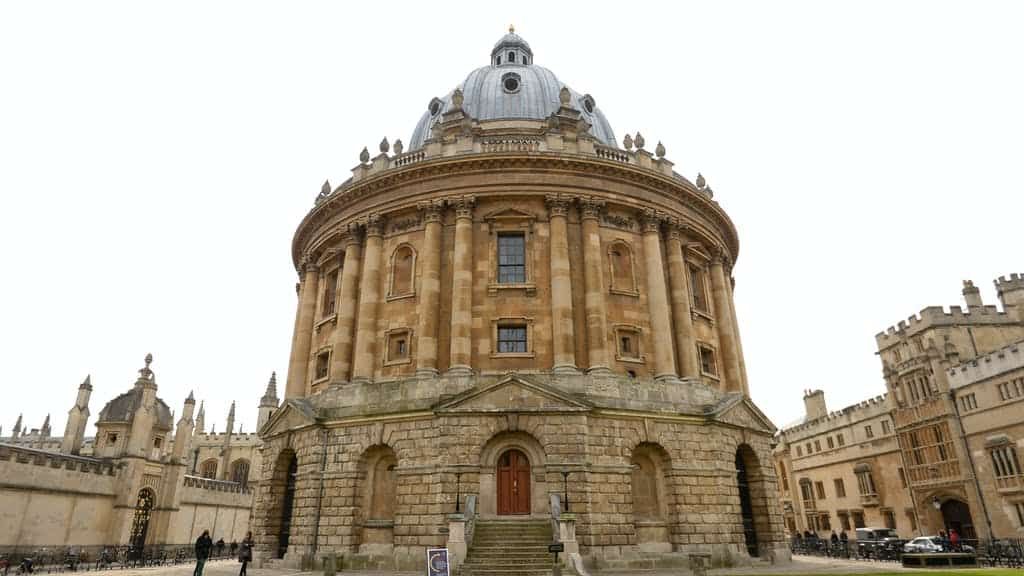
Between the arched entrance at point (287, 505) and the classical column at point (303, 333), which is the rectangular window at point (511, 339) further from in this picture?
the classical column at point (303, 333)

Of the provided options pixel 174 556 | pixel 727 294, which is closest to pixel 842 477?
pixel 727 294

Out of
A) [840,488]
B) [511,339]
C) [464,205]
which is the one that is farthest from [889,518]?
[464,205]

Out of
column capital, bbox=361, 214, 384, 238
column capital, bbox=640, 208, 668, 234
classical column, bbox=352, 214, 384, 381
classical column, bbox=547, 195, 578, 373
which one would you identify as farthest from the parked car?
column capital, bbox=361, 214, 384, 238

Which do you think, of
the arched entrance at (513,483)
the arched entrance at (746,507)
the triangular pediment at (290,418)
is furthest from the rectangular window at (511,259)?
the arched entrance at (746,507)

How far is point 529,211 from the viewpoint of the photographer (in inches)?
1129

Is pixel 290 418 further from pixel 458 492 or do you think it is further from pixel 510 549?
pixel 510 549

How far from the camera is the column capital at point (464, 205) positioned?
2827 cm

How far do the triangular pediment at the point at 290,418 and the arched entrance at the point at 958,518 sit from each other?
41.4 meters

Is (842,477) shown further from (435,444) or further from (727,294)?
(435,444)

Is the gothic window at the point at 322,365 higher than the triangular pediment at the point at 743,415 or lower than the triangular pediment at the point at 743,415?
higher

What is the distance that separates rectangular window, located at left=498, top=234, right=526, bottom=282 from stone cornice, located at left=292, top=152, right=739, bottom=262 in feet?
8.28

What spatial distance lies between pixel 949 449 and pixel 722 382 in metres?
21.2

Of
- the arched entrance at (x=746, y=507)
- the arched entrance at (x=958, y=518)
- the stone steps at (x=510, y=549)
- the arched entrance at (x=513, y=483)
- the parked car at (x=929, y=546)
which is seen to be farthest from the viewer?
the arched entrance at (x=958, y=518)

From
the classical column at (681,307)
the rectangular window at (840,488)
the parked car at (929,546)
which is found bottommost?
the parked car at (929,546)
